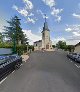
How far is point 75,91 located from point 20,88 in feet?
11.1

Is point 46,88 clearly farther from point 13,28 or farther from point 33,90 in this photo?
point 13,28

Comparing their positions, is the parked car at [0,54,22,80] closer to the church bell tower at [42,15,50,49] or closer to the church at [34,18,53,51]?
the church at [34,18,53,51]

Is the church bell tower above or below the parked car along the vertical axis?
above

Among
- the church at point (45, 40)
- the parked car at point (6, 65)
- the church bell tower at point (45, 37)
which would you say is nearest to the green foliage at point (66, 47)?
the church at point (45, 40)

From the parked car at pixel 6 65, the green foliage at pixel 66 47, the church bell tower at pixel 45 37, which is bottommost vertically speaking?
the parked car at pixel 6 65

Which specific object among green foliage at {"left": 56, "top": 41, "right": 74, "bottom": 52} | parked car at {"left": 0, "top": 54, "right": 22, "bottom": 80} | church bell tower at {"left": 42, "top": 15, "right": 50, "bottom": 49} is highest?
church bell tower at {"left": 42, "top": 15, "right": 50, "bottom": 49}

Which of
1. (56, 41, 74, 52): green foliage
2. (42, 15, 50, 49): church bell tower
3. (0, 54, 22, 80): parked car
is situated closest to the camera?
(0, 54, 22, 80): parked car

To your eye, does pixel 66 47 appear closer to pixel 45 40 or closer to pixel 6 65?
pixel 45 40

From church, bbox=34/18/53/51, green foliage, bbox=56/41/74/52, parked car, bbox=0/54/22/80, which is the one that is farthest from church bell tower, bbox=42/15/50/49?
parked car, bbox=0/54/22/80

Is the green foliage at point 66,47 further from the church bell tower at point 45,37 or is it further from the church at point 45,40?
the church bell tower at point 45,37

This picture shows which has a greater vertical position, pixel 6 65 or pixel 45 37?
pixel 45 37

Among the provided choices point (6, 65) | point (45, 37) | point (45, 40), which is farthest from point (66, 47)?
point (6, 65)

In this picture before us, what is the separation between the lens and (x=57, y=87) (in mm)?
14516

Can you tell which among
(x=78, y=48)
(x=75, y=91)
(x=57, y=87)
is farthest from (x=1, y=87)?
(x=78, y=48)
